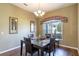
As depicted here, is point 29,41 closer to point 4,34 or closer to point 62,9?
point 4,34

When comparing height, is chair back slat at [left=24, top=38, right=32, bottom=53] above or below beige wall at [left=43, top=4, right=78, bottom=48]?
below

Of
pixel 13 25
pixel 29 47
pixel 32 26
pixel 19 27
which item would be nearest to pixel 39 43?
pixel 29 47

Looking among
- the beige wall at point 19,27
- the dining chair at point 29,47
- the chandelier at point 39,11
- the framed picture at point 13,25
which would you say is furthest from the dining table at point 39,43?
the chandelier at point 39,11

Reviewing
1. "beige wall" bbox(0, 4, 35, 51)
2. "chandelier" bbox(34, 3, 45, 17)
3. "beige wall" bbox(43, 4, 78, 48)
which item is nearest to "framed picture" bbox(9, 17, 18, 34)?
"beige wall" bbox(0, 4, 35, 51)

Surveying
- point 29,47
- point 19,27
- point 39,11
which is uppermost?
point 39,11

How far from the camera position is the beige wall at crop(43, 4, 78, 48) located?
93.4 inches

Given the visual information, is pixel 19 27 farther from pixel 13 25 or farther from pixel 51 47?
pixel 51 47

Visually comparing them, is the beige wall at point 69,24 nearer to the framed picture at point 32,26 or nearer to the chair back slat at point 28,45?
the framed picture at point 32,26

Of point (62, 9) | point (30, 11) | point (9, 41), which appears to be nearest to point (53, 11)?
point (62, 9)

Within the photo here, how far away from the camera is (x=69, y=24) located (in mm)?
2398

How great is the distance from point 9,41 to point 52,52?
1066 millimetres

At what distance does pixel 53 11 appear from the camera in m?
2.37

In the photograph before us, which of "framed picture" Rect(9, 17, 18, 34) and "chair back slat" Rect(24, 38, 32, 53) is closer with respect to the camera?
"framed picture" Rect(9, 17, 18, 34)

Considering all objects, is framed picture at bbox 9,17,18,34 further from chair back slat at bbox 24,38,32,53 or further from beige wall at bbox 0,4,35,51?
chair back slat at bbox 24,38,32,53
